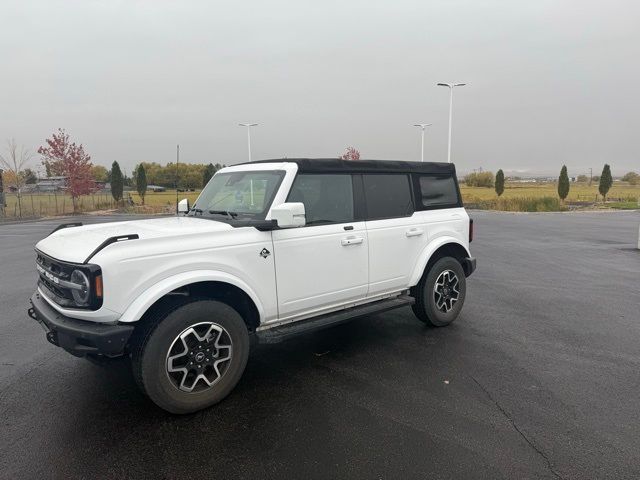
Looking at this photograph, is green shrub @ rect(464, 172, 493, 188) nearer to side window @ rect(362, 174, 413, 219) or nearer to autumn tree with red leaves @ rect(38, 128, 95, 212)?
autumn tree with red leaves @ rect(38, 128, 95, 212)

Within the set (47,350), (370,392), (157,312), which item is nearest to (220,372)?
(157,312)

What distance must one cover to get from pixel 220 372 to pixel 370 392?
50.2 inches

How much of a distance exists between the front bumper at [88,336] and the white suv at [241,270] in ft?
0.04

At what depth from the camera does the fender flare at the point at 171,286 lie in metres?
2.99

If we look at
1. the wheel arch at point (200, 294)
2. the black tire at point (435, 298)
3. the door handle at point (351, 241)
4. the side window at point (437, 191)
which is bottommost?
the black tire at point (435, 298)

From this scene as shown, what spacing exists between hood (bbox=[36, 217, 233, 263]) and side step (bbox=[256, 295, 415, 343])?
997 millimetres

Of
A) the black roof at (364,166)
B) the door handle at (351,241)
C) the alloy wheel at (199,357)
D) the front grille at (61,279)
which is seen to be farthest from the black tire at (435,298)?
the front grille at (61,279)

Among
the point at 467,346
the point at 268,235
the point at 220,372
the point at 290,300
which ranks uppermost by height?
the point at 268,235

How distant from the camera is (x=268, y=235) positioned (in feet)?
12.0

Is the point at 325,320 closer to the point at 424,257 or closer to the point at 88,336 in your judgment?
the point at 424,257

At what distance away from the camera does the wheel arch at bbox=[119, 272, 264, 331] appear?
3021mm

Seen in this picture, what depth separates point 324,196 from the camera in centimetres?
423

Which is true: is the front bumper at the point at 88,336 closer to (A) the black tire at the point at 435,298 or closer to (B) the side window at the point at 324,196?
(B) the side window at the point at 324,196

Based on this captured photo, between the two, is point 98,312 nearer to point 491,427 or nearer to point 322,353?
point 322,353
